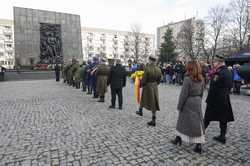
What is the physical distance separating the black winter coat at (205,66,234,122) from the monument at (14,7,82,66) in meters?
29.8

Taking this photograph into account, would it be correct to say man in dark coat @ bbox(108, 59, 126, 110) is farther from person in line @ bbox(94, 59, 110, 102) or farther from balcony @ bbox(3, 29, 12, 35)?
balcony @ bbox(3, 29, 12, 35)

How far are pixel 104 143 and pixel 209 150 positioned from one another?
84.1 inches

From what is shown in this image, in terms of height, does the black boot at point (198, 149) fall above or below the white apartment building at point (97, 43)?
below

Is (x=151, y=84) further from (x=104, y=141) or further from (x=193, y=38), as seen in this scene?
(x=193, y=38)

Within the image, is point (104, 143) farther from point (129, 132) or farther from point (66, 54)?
point (66, 54)

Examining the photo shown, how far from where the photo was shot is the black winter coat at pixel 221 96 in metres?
4.27

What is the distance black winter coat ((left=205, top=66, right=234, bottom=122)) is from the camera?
4.27m

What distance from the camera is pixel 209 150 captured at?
4.10 metres

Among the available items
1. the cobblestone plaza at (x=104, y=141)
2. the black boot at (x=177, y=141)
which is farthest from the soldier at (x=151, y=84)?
the black boot at (x=177, y=141)

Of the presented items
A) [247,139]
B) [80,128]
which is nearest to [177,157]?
[247,139]

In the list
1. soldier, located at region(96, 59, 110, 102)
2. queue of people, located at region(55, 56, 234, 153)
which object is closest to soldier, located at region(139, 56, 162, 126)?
queue of people, located at region(55, 56, 234, 153)

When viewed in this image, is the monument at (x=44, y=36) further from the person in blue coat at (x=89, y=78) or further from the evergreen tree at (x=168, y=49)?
the person in blue coat at (x=89, y=78)

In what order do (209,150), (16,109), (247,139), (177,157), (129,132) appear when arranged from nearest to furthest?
(177,157), (209,150), (247,139), (129,132), (16,109)

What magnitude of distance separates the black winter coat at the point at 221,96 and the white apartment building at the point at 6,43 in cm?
8279
